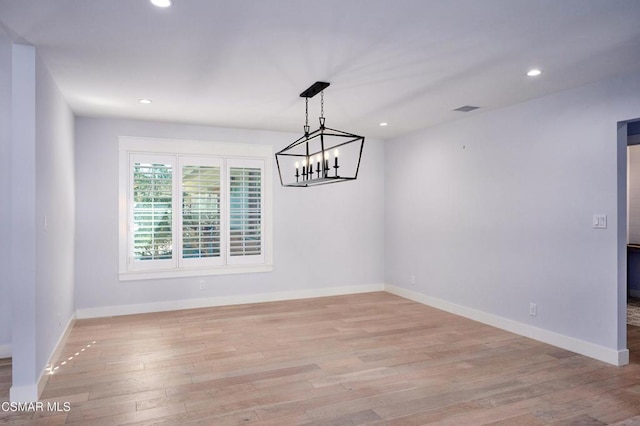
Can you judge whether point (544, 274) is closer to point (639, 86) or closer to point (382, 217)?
point (639, 86)

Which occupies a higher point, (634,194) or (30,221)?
(634,194)

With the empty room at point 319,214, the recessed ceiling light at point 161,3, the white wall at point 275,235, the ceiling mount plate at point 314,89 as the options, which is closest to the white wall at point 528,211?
the empty room at point 319,214

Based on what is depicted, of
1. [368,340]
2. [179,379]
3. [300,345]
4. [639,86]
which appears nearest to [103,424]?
[179,379]

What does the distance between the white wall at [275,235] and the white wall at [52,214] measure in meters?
0.38

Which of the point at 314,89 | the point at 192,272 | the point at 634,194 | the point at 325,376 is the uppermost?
the point at 314,89

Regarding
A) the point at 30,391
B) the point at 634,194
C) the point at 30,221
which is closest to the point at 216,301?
the point at 30,391

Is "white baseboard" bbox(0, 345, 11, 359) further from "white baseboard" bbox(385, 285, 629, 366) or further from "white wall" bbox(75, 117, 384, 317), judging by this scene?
"white baseboard" bbox(385, 285, 629, 366)

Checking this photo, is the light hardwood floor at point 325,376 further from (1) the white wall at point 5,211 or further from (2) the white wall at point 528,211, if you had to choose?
(1) the white wall at point 5,211

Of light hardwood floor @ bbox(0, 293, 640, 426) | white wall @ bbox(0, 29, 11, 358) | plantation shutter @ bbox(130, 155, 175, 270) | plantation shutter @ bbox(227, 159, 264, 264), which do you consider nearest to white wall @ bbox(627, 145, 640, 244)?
light hardwood floor @ bbox(0, 293, 640, 426)

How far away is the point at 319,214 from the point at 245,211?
1177 mm

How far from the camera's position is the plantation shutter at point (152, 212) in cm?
554

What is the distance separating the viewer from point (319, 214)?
6605 mm

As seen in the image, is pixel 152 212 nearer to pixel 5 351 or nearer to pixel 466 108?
pixel 5 351

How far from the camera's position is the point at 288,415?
279cm
